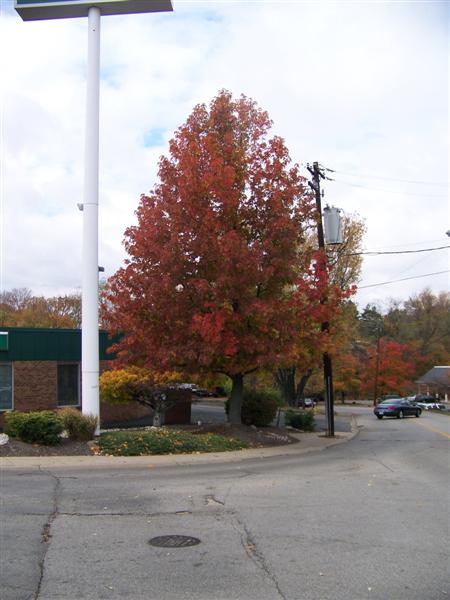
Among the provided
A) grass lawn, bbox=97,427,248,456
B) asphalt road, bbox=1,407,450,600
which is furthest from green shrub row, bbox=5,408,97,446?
asphalt road, bbox=1,407,450,600

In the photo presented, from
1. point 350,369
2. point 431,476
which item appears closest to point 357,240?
point 350,369

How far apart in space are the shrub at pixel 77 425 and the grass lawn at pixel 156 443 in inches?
13.7

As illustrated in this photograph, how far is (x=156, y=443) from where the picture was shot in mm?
14977

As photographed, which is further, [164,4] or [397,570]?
[164,4]

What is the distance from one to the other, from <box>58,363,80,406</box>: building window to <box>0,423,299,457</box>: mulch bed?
7.25 metres

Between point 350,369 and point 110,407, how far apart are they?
35032mm

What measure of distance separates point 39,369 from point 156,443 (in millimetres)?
10104

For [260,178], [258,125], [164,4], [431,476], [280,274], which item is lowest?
[431,476]

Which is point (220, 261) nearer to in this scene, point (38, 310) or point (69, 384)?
point (69, 384)

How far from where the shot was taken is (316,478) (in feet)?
39.3

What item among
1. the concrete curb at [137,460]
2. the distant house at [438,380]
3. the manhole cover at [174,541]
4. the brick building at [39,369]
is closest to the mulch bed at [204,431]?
the concrete curb at [137,460]

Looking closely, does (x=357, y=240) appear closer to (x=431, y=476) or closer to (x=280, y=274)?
(x=280, y=274)

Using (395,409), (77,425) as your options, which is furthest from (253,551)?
(395,409)

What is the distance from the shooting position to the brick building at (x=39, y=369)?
894 inches
